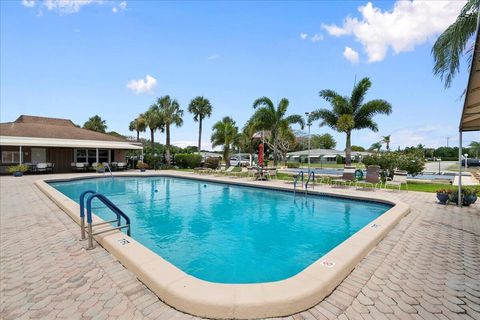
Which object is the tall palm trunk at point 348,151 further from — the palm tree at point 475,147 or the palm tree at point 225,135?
the palm tree at point 475,147

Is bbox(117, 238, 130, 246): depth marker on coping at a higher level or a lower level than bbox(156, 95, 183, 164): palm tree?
lower

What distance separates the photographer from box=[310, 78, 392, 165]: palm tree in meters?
18.8

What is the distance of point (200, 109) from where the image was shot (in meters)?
37.0

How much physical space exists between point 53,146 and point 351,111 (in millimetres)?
26191

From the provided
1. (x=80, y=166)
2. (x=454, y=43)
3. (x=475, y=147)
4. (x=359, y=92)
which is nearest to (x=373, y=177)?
(x=454, y=43)

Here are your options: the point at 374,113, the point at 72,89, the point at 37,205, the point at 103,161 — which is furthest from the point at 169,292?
the point at 103,161

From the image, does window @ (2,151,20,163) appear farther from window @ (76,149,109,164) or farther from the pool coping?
the pool coping

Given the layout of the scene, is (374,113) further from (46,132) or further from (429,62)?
(46,132)

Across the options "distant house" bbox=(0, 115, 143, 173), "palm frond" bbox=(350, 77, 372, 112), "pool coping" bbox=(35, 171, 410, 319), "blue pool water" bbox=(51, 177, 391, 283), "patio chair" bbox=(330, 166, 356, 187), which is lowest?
"blue pool water" bbox=(51, 177, 391, 283)

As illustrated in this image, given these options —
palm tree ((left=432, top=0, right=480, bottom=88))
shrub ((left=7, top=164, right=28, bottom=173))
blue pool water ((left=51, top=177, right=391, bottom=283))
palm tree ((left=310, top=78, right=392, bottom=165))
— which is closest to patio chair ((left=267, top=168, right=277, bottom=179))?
blue pool water ((left=51, top=177, right=391, bottom=283))

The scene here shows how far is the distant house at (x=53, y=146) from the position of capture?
77.3 feet

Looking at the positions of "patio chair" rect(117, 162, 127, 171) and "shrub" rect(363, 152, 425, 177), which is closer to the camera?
"shrub" rect(363, 152, 425, 177)

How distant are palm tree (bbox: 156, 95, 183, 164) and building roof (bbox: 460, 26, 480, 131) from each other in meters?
29.4

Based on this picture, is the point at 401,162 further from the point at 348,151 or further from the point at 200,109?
the point at 200,109
